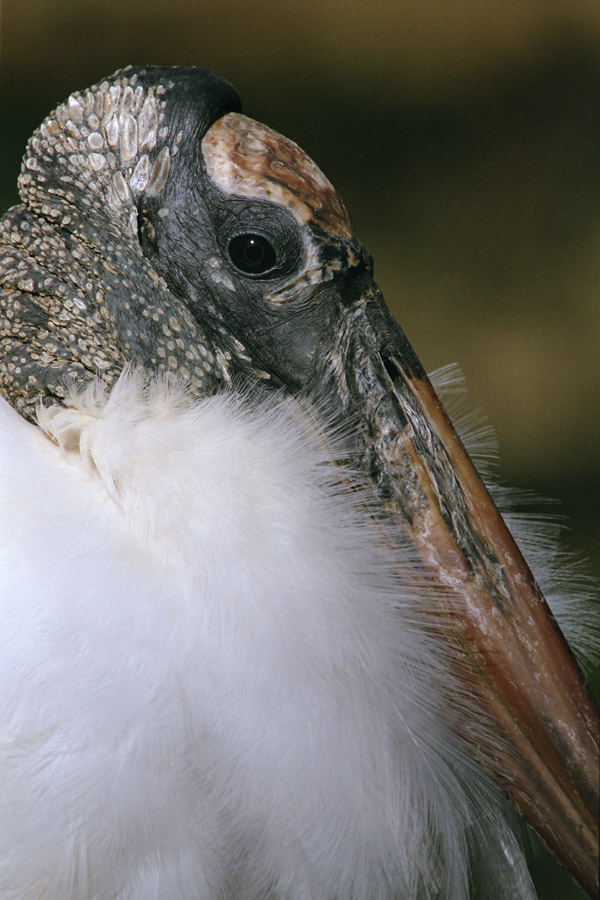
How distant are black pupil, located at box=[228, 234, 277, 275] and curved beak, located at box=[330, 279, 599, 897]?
0.08m

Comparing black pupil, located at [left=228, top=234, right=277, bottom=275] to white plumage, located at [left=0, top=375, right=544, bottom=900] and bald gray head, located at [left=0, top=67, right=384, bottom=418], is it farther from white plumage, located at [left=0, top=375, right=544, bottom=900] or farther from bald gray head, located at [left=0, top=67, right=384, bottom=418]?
white plumage, located at [left=0, top=375, right=544, bottom=900]

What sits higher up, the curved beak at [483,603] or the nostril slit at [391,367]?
the nostril slit at [391,367]

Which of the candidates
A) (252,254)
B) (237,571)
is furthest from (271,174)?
(237,571)

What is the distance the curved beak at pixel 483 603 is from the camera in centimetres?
67

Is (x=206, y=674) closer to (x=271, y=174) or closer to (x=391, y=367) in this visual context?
(x=391, y=367)

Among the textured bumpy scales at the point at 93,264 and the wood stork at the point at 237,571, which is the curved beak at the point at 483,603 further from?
the textured bumpy scales at the point at 93,264

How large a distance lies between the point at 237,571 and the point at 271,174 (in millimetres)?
334

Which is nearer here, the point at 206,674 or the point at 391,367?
the point at 206,674

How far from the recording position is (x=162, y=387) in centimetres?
76

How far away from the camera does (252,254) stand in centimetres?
75

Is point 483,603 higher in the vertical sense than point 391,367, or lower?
lower

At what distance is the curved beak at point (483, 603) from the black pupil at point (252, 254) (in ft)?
0.27

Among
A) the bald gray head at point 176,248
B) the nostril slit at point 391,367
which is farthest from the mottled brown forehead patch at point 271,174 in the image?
the nostril slit at point 391,367

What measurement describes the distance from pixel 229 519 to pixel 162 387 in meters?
0.15
